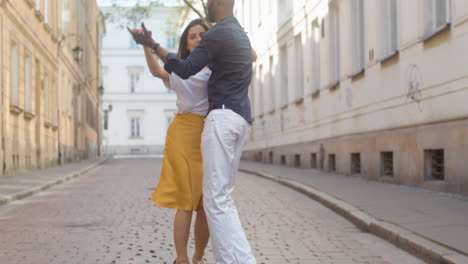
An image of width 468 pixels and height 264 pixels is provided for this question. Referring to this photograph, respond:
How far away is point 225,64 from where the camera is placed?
441cm

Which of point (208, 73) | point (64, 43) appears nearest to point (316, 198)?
point (208, 73)

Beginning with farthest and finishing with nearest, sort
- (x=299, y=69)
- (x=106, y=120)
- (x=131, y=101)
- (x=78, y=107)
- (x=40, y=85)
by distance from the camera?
(x=131, y=101) → (x=106, y=120) → (x=78, y=107) → (x=40, y=85) → (x=299, y=69)

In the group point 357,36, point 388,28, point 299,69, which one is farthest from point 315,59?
point 388,28

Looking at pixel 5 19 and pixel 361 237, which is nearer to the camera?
pixel 361 237

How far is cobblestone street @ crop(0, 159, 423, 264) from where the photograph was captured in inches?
245

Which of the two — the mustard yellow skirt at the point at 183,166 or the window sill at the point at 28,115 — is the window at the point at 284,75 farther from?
the mustard yellow skirt at the point at 183,166

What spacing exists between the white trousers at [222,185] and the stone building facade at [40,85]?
44.0 ft

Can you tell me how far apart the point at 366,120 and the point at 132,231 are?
321 inches

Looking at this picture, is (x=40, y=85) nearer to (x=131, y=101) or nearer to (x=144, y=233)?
(x=144, y=233)

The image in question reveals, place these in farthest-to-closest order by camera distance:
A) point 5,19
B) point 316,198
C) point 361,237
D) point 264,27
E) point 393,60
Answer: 1. point 264,27
2. point 5,19
3. point 393,60
4. point 316,198
5. point 361,237

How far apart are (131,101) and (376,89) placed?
55689 millimetres

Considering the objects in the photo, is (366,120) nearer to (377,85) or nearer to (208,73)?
(377,85)

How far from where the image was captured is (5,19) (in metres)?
17.6

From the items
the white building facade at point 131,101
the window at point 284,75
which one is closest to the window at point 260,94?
the window at point 284,75
